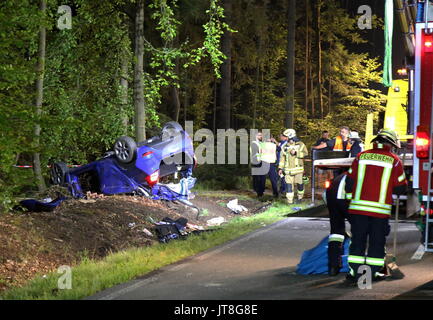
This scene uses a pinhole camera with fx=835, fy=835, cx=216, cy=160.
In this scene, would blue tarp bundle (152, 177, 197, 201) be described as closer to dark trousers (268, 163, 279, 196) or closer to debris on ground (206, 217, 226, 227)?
debris on ground (206, 217, 226, 227)

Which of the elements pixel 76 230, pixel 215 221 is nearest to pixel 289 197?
pixel 215 221

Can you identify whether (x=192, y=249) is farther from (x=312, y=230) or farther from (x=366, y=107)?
(x=366, y=107)

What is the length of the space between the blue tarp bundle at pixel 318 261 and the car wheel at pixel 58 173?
883 centimetres

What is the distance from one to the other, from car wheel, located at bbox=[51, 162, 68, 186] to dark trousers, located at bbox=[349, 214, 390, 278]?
9.74m

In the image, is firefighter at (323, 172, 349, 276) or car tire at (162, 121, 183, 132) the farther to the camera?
car tire at (162, 121, 183, 132)

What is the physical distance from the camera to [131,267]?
9.89 metres

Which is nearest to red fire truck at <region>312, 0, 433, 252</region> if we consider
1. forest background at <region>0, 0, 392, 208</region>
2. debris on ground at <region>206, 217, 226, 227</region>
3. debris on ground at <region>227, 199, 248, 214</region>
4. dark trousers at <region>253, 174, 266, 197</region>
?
forest background at <region>0, 0, 392, 208</region>

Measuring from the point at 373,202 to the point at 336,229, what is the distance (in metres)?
0.66

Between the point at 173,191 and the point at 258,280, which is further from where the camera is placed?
the point at 173,191

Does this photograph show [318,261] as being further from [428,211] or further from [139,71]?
[139,71]

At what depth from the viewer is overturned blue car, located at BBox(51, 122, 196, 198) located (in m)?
16.3

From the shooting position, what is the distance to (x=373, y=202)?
8867 millimetres
